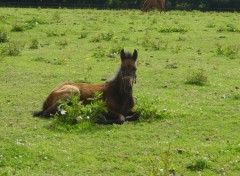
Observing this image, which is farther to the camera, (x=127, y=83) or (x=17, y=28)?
(x=17, y=28)

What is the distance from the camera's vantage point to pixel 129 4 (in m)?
53.2

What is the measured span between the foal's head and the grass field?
0.82m

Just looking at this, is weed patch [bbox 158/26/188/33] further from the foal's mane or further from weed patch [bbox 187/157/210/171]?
weed patch [bbox 187/157/210/171]

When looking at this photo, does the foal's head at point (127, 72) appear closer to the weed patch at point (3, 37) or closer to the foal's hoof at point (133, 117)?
the foal's hoof at point (133, 117)

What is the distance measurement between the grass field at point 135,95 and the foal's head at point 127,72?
0.82 m

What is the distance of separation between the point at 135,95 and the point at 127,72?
2.32 meters

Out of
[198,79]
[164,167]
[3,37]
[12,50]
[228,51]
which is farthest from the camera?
[3,37]

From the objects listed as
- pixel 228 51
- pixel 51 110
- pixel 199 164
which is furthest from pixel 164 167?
pixel 228 51

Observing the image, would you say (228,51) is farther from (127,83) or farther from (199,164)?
(199,164)

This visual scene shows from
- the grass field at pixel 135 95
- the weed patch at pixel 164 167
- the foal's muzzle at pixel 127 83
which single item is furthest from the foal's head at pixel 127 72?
the weed patch at pixel 164 167

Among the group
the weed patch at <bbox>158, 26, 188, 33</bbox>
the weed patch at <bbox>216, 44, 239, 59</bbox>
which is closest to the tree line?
the weed patch at <bbox>158, 26, 188, 33</bbox>

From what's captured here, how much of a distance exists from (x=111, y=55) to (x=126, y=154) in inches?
407

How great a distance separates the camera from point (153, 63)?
17547 millimetres

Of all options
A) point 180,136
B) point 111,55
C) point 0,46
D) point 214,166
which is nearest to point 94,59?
point 111,55
